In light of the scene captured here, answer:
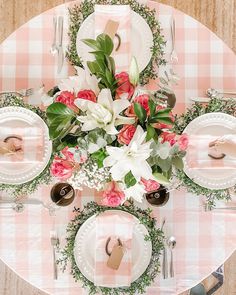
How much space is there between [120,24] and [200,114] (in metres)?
0.48

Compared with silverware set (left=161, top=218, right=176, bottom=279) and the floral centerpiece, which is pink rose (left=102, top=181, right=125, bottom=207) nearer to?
the floral centerpiece

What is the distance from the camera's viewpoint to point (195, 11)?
276cm

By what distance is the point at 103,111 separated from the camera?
1.29 metres

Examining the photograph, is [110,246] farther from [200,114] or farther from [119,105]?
[119,105]

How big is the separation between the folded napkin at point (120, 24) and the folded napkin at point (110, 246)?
59cm

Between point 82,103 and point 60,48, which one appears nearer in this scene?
point 82,103

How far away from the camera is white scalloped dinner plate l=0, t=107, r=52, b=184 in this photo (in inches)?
71.7

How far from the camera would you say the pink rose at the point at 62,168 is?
4.94 feet

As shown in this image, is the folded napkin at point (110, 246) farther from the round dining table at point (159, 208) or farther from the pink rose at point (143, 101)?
the pink rose at point (143, 101)

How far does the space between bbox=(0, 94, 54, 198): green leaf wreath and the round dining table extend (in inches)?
1.1

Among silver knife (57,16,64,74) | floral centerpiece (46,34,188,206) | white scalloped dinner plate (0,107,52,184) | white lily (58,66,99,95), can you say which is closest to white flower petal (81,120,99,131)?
floral centerpiece (46,34,188,206)

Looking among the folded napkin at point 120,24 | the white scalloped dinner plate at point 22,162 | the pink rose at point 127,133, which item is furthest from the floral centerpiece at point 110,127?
the folded napkin at point 120,24

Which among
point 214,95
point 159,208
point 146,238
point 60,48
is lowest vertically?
point 146,238

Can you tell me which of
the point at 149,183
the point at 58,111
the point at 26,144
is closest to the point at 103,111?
the point at 58,111
